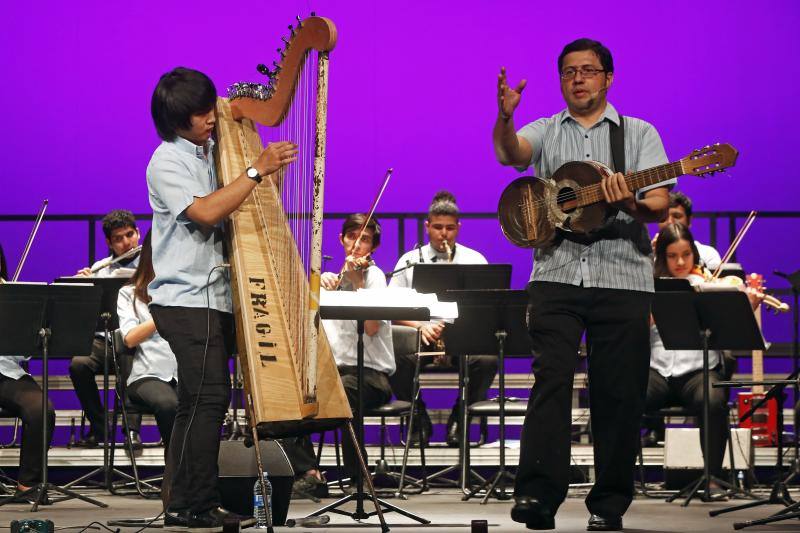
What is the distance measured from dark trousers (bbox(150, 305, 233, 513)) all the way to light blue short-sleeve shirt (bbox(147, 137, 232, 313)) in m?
0.06

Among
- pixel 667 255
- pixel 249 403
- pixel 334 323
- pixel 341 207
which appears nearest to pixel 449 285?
pixel 334 323

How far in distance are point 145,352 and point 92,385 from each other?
1036 mm

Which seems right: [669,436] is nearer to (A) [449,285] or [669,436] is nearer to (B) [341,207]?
(A) [449,285]

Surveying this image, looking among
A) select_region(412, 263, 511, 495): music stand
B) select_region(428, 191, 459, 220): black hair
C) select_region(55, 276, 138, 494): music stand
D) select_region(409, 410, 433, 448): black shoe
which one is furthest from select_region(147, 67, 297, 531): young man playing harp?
select_region(428, 191, 459, 220): black hair

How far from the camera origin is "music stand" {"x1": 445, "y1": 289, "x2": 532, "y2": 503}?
18.2 ft

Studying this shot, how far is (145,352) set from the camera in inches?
231

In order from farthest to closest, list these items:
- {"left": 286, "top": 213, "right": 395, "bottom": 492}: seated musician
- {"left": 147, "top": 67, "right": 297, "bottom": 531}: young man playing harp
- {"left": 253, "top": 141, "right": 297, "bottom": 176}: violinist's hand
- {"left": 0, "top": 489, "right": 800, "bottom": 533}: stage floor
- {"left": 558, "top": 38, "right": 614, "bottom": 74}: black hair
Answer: {"left": 286, "top": 213, "right": 395, "bottom": 492}: seated musician
{"left": 0, "top": 489, "right": 800, "bottom": 533}: stage floor
{"left": 558, "top": 38, "right": 614, "bottom": 74}: black hair
{"left": 147, "top": 67, "right": 297, "bottom": 531}: young man playing harp
{"left": 253, "top": 141, "right": 297, "bottom": 176}: violinist's hand

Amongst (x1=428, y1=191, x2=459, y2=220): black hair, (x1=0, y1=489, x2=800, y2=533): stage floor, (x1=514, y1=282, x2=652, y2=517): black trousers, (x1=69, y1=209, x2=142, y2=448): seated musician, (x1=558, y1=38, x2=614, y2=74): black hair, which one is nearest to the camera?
(x1=514, y1=282, x2=652, y2=517): black trousers

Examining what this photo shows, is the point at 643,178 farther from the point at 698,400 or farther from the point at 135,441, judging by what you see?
the point at 135,441

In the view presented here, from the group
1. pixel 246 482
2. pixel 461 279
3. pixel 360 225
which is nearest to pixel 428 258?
pixel 360 225

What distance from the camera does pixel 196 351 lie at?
380 cm

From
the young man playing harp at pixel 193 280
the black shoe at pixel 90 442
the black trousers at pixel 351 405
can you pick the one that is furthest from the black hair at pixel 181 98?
the black shoe at pixel 90 442

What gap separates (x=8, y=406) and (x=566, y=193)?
3261mm

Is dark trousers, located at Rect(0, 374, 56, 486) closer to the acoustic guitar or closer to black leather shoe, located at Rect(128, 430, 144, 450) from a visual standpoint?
black leather shoe, located at Rect(128, 430, 144, 450)
